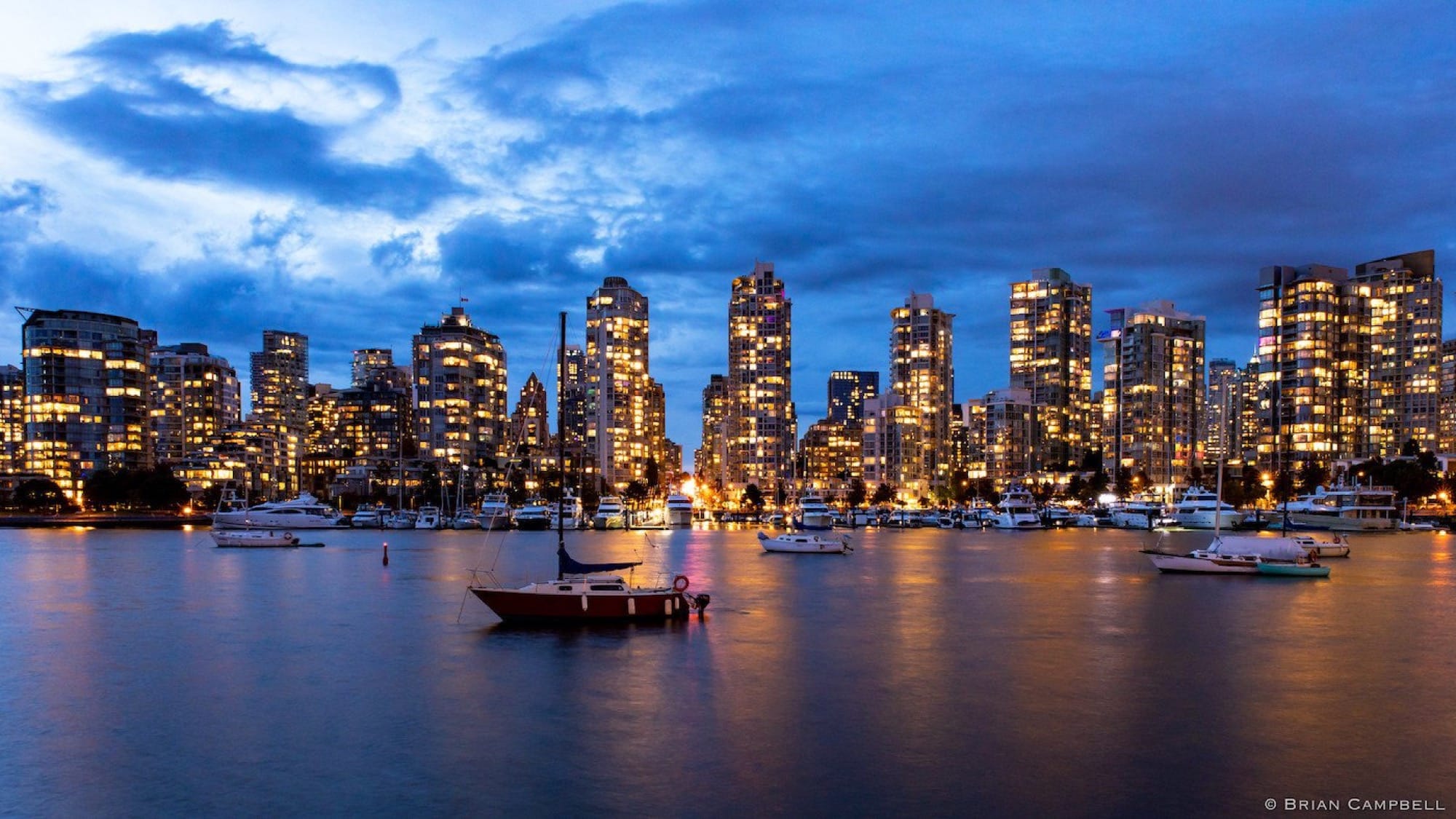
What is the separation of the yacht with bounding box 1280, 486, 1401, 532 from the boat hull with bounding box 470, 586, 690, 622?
538 ft

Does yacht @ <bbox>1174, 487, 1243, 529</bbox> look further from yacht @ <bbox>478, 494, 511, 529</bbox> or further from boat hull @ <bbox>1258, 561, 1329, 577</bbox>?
yacht @ <bbox>478, 494, 511, 529</bbox>

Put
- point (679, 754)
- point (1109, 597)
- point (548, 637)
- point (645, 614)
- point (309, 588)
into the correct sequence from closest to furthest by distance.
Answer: point (679, 754), point (548, 637), point (645, 614), point (1109, 597), point (309, 588)

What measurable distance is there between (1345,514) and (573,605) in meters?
177

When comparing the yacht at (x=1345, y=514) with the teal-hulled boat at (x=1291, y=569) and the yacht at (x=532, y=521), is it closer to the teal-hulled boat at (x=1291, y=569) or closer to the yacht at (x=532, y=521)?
the teal-hulled boat at (x=1291, y=569)

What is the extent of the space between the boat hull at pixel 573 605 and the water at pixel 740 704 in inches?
42.5

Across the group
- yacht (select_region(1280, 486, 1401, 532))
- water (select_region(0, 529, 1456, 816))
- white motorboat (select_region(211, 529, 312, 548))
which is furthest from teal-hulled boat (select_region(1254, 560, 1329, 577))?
yacht (select_region(1280, 486, 1401, 532))

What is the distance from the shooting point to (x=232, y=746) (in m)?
31.1

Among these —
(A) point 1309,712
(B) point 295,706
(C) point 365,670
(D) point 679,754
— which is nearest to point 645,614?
(C) point 365,670

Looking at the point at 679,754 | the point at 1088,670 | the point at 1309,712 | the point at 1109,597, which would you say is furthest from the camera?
the point at 1109,597

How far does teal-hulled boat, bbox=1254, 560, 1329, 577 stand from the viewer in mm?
81688

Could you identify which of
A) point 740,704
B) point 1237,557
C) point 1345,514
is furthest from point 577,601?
point 1345,514

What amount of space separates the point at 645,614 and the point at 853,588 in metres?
27.1

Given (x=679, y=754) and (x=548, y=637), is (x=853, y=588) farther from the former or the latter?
(x=679, y=754)

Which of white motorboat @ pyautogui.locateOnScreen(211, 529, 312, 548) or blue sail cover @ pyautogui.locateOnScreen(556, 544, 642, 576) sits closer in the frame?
blue sail cover @ pyautogui.locateOnScreen(556, 544, 642, 576)
